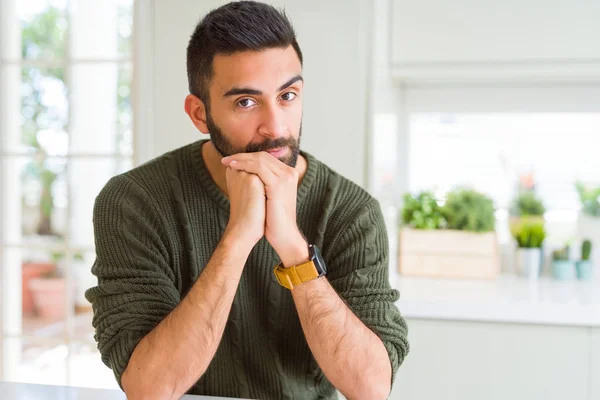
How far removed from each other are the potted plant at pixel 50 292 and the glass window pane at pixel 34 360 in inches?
13.8

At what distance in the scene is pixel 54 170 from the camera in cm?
283

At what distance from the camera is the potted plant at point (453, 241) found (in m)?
2.44

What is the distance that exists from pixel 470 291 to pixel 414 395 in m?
0.40

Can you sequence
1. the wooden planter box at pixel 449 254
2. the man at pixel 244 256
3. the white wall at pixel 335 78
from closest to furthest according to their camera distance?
the man at pixel 244 256
the white wall at pixel 335 78
the wooden planter box at pixel 449 254

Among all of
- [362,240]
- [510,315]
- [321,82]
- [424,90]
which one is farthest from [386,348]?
[424,90]

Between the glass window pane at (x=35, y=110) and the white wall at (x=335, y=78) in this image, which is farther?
the glass window pane at (x=35, y=110)

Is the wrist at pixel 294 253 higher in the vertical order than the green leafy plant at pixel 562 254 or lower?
higher

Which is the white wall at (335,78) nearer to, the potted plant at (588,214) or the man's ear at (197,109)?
the man's ear at (197,109)

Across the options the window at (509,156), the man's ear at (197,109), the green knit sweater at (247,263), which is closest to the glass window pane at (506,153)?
the window at (509,156)

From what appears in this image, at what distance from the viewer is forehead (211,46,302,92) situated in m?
1.28

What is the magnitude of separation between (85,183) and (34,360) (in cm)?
85

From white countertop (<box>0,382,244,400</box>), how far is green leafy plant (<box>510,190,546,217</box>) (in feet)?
6.40

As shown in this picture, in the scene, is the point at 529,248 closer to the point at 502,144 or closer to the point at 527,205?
the point at 527,205

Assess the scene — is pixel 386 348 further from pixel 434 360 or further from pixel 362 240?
pixel 434 360
